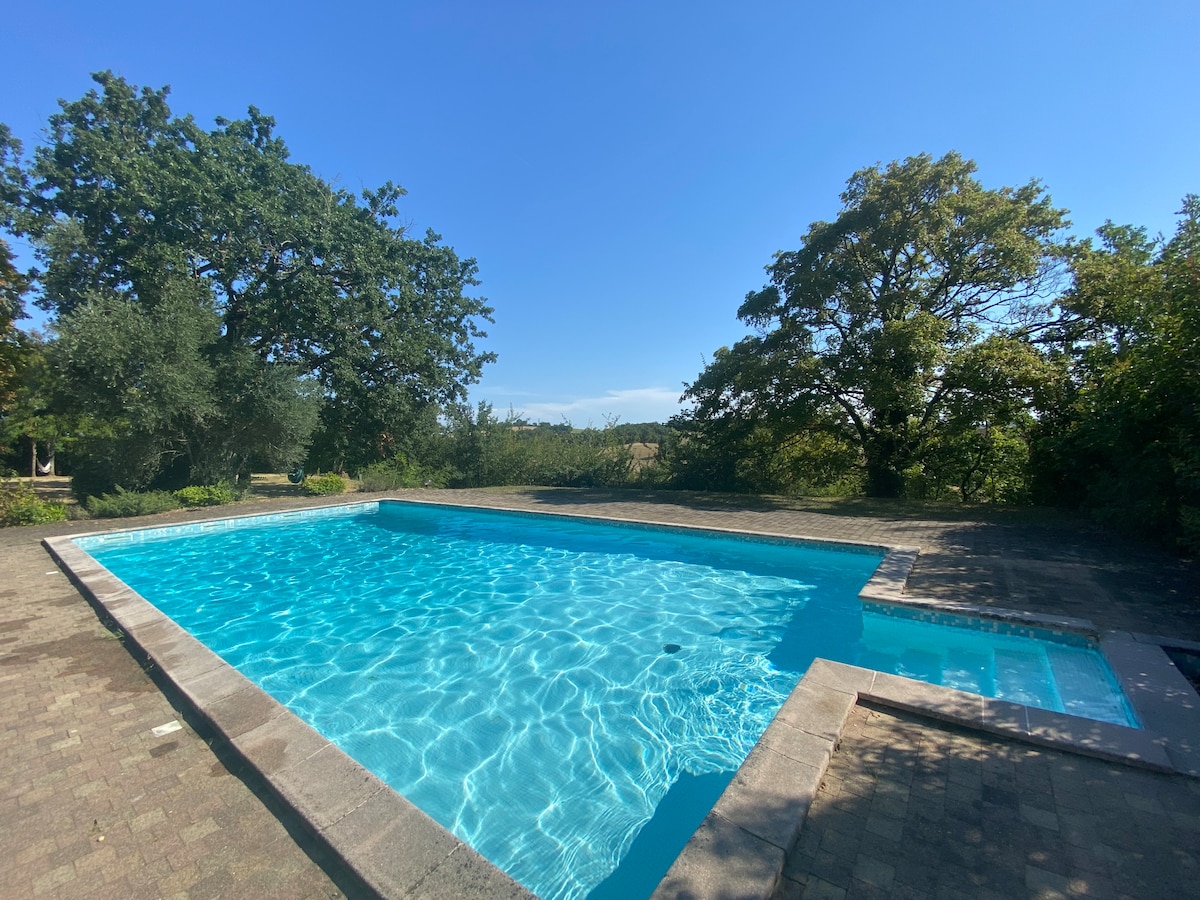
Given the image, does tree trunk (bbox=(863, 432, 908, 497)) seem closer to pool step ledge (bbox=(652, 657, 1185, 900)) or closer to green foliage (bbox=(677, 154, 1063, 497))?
green foliage (bbox=(677, 154, 1063, 497))

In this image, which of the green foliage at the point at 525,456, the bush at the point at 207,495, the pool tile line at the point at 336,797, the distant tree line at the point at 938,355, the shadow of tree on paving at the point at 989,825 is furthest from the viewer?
the green foliage at the point at 525,456

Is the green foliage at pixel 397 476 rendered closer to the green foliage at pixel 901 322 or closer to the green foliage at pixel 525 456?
the green foliage at pixel 525 456

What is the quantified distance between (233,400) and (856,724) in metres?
14.5

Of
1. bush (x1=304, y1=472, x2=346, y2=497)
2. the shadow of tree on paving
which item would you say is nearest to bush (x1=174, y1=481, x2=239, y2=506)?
bush (x1=304, y1=472, x2=346, y2=497)

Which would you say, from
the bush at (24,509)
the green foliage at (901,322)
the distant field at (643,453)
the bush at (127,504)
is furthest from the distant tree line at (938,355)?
the bush at (24,509)

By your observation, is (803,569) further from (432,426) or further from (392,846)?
(432,426)

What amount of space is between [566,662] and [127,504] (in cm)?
1102

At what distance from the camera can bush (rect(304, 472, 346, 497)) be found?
44.2 feet

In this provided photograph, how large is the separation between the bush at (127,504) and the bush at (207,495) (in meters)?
0.39

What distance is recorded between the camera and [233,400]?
1212cm

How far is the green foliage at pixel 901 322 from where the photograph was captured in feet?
31.4

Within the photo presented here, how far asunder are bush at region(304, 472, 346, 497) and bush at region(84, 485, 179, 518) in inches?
123

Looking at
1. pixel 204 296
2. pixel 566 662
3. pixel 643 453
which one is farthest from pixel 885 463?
pixel 204 296

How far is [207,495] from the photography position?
37.6ft
